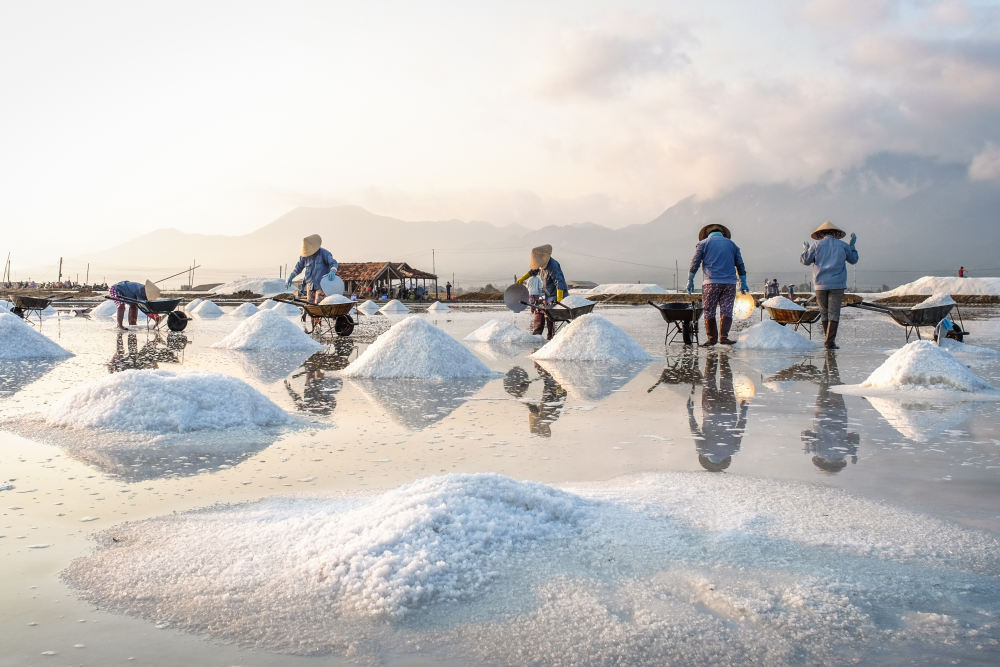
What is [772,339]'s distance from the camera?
32.1 ft

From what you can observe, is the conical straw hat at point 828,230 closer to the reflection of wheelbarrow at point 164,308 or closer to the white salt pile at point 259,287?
the reflection of wheelbarrow at point 164,308

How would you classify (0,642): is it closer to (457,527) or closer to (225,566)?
(225,566)

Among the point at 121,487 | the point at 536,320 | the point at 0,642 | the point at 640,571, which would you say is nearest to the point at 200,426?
the point at 121,487

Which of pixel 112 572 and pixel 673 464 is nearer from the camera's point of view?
pixel 112 572

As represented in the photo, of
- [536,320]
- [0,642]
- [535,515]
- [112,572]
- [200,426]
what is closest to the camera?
[0,642]

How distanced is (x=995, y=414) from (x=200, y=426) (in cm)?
466

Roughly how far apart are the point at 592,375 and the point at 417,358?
1.61 meters

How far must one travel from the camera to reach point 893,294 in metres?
Answer: 34.9

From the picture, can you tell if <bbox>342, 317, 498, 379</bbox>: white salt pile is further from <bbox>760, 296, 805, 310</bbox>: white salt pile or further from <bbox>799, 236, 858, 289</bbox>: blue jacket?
<bbox>760, 296, 805, 310</bbox>: white salt pile

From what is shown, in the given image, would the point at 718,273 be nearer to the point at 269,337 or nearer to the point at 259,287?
the point at 269,337

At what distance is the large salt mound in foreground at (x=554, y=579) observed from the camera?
1.63m

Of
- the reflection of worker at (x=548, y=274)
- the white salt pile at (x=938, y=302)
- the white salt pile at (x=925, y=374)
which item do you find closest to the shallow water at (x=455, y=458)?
the white salt pile at (x=925, y=374)

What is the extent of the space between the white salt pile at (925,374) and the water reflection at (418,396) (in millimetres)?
2984

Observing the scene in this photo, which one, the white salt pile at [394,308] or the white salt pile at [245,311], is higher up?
the white salt pile at [394,308]
